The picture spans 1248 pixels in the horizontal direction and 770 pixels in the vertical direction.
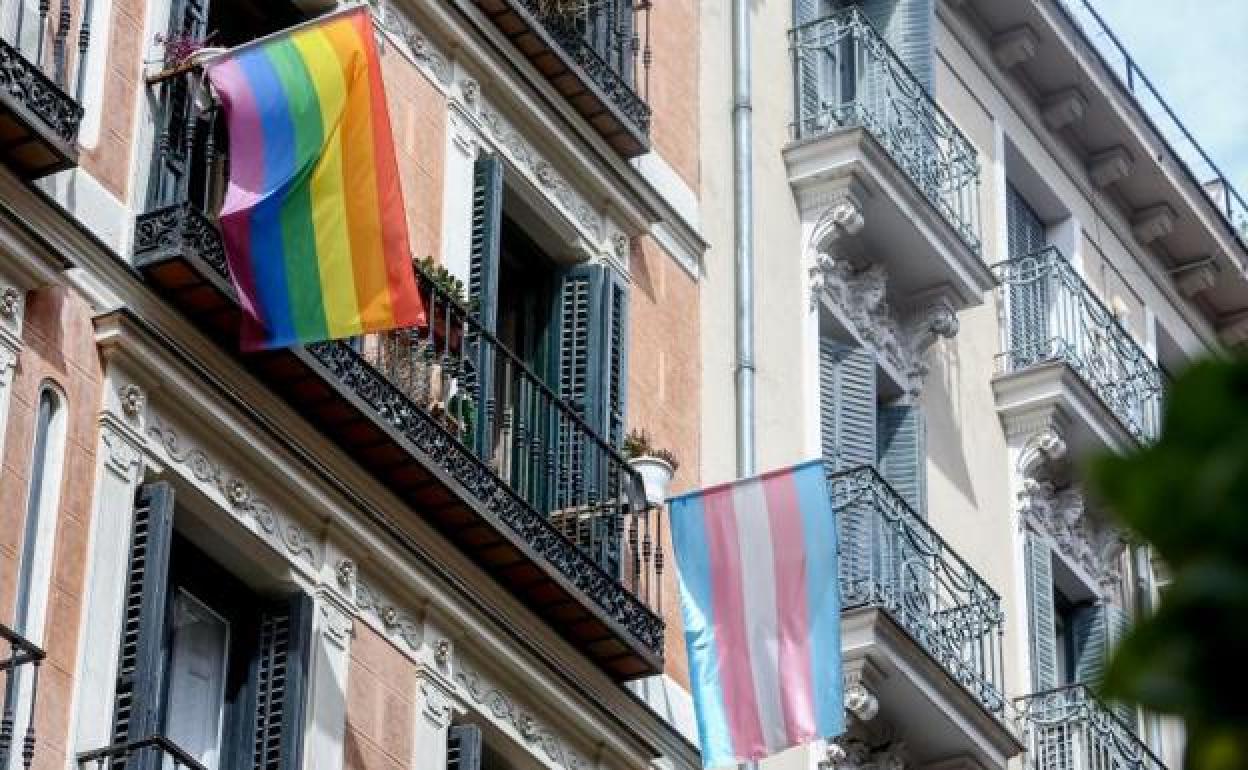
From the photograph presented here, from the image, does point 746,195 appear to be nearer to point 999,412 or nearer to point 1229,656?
point 999,412

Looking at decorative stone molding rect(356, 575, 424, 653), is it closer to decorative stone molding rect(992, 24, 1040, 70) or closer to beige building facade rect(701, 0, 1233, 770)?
beige building facade rect(701, 0, 1233, 770)

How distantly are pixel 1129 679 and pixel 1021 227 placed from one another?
70.6 feet

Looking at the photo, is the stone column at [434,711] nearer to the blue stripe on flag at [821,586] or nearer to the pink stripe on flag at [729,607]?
the pink stripe on flag at [729,607]

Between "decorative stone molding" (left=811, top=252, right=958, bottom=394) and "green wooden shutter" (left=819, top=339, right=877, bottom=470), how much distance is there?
0.80 feet

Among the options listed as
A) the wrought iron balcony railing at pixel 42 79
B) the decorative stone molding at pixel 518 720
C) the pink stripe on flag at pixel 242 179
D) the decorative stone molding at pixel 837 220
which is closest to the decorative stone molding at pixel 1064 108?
the decorative stone molding at pixel 837 220

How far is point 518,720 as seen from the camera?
1323 centimetres

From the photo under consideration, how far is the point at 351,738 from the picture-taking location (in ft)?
39.2

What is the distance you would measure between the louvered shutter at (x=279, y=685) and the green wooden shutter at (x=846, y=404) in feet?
22.4

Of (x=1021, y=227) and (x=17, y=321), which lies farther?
(x=1021, y=227)

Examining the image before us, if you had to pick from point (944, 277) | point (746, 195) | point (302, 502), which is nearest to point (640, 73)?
point (746, 195)

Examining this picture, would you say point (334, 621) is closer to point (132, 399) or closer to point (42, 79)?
point (132, 399)

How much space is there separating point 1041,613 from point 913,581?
10.2ft

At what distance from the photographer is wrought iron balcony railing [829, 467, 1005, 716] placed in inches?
682

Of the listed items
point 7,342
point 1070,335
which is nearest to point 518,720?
point 7,342
